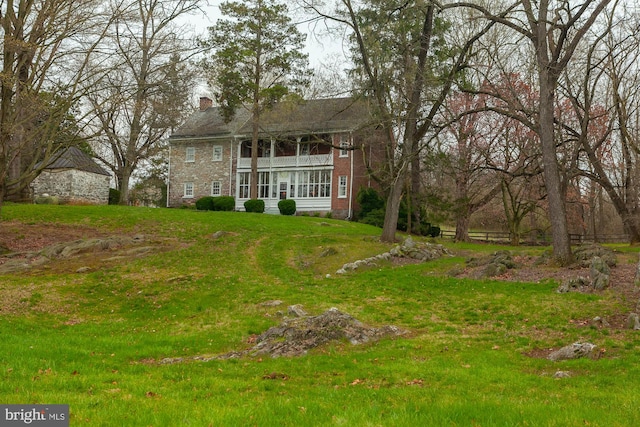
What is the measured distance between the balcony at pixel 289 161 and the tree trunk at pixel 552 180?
2378 cm

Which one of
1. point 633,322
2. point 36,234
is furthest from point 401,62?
point 36,234

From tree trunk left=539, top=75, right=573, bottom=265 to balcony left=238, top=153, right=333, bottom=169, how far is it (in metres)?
23.8

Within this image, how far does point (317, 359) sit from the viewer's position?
9320mm

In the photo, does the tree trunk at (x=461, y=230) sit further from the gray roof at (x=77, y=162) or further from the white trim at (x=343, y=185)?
the gray roof at (x=77, y=162)

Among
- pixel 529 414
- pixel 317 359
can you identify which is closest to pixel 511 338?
pixel 317 359

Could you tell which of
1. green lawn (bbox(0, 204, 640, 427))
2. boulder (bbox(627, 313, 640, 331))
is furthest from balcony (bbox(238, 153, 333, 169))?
boulder (bbox(627, 313, 640, 331))

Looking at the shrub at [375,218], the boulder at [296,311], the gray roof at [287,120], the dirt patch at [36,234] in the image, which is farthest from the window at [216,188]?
the boulder at [296,311]

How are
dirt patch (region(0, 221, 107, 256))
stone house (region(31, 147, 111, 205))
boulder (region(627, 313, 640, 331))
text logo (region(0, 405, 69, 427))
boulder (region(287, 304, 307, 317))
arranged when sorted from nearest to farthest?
text logo (region(0, 405, 69, 427))
boulder (region(627, 313, 640, 331))
boulder (region(287, 304, 307, 317))
dirt patch (region(0, 221, 107, 256))
stone house (region(31, 147, 111, 205))

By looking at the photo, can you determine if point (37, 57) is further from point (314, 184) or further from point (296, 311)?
point (314, 184)

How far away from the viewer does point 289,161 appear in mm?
43438

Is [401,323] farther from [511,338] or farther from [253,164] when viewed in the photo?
[253,164]

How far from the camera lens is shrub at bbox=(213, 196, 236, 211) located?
41.8 metres

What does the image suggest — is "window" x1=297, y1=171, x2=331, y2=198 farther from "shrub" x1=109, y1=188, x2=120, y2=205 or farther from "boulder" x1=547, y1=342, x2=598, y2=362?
"boulder" x1=547, y1=342, x2=598, y2=362

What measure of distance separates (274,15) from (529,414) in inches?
1422
